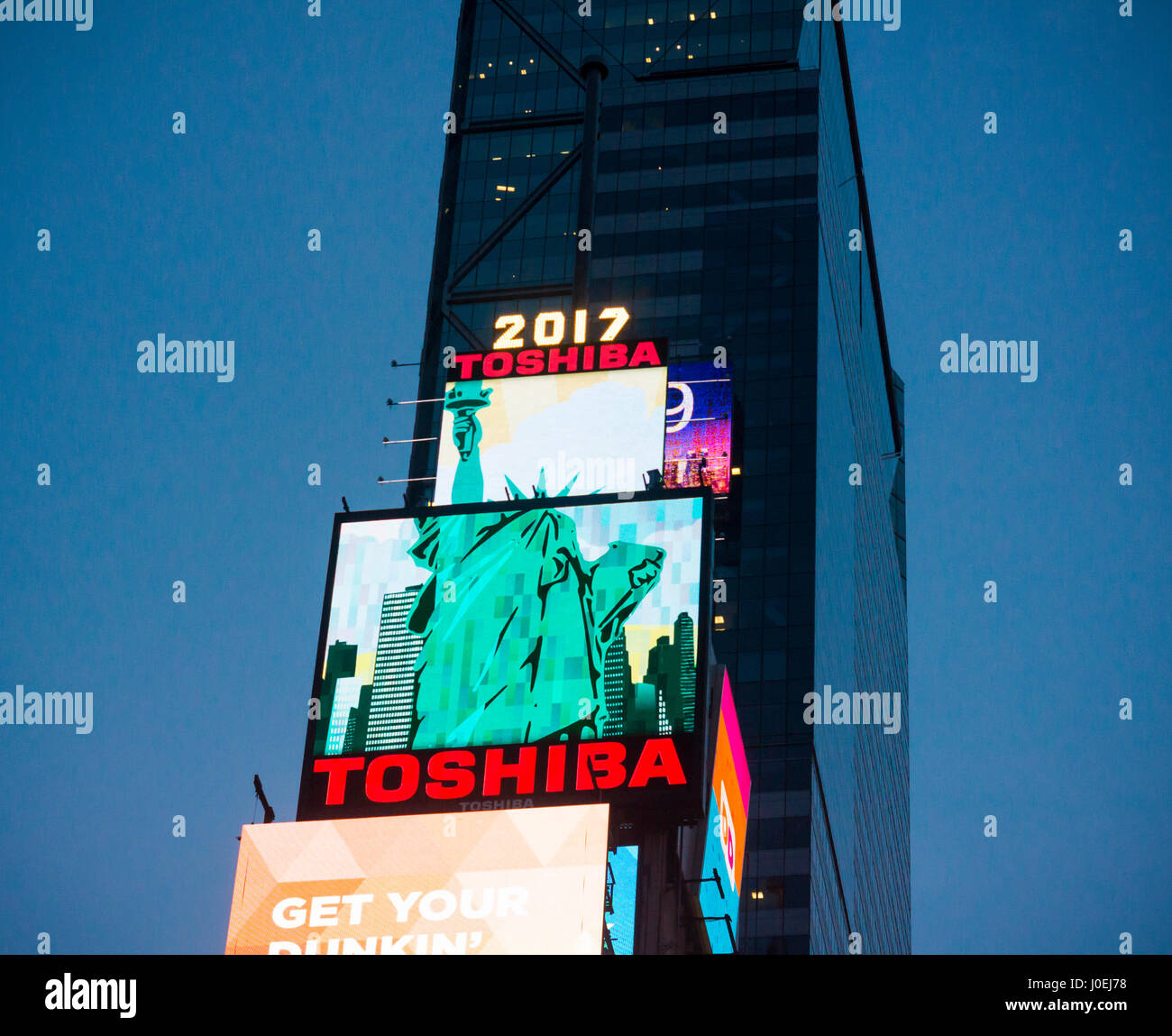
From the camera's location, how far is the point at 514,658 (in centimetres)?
4484

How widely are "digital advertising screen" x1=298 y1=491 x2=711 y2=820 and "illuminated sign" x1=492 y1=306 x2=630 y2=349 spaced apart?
9.29 m

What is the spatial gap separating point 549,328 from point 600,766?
786 inches

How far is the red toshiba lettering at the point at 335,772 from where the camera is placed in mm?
42781

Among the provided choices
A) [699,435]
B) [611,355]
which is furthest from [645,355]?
[699,435]

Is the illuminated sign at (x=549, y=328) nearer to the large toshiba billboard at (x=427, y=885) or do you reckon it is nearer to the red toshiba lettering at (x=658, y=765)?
the red toshiba lettering at (x=658, y=765)

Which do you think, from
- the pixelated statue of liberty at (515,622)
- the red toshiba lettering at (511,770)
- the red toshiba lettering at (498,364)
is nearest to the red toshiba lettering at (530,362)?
the red toshiba lettering at (498,364)

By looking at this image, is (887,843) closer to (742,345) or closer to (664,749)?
(742,345)

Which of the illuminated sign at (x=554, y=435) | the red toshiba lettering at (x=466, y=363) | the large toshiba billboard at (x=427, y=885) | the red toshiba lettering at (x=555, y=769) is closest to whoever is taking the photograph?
the large toshiba billboard at (x=427, y=885)

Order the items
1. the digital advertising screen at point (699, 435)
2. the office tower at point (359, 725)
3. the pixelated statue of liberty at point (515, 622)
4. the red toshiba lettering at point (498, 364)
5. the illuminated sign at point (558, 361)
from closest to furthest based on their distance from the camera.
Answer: the pixelated statue of liberty at point (515, 622) → the office tower at point (359, 725) → the illuminated sign at point (558, 361) → the red toshiba lettering at point (498, 364) → the digital advertising screen at point (699, 435)

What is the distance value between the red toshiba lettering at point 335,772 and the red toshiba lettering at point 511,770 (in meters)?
3.47

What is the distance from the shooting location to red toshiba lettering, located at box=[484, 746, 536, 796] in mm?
42094

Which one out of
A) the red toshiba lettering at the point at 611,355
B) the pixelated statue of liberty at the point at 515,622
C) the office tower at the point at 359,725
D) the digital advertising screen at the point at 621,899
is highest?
the red toshiba lettering at the point at 611,355
